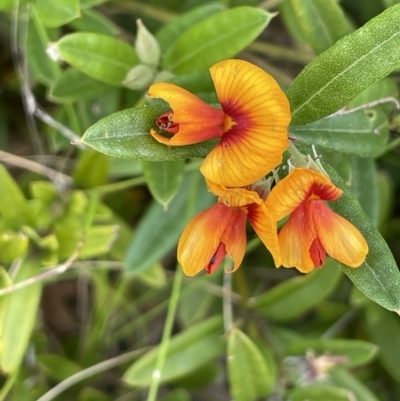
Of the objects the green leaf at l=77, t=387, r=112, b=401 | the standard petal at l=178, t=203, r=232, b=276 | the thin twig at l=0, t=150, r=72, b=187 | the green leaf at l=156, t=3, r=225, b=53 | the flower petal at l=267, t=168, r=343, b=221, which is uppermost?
the green leaf at l=156, t=3, r=225, b=53

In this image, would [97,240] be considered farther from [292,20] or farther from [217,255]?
[292,20]

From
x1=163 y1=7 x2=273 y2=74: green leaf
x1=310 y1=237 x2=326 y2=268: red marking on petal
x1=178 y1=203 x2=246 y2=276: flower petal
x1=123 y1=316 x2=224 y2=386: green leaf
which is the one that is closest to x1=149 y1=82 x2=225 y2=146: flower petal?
x1=178 y1=203 x2=246 y2=276: flower petal

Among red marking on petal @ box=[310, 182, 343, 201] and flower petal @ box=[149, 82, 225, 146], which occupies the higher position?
flower petal @ box=[149, 82, 225, 146]

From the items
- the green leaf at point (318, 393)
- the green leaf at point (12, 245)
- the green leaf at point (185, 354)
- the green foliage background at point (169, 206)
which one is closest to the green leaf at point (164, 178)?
the green foliage background at point (169, 206)

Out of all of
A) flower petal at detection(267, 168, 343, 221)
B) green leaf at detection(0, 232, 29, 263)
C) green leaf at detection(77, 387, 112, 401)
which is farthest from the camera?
green leaf at detection(77, 387, 112, 401)

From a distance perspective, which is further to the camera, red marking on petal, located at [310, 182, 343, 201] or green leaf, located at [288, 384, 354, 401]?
green leaf, located at [288, 384, 354, 401]

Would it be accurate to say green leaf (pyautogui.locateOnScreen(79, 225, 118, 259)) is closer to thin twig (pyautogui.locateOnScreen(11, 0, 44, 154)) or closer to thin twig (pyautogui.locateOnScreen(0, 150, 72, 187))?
thin twig (pyautogui.locateOnScreen(0, 150, 72, 187))
